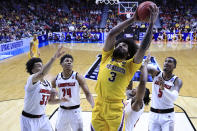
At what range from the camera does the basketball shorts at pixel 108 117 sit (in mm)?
1958

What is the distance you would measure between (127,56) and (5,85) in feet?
20.6

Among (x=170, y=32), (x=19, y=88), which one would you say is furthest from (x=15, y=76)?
(x=170, y=32)

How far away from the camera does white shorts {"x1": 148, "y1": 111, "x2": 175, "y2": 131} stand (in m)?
2.83

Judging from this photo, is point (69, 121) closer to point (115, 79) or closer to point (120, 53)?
point (115, 79)

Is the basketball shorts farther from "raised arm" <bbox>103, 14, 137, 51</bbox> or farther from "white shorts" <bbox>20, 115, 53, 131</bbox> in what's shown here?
"white shorts" <bbox>20, 115, 53, 131</bbox>

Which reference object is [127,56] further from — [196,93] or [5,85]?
[5,85]

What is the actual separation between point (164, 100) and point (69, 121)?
58.3 inches

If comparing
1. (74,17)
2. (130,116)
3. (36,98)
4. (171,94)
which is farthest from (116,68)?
(74,17)

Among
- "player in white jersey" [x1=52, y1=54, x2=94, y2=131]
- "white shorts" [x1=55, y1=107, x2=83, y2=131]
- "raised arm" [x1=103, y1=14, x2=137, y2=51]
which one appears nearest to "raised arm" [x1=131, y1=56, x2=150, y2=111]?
"raised arm" [x1=103, y1=14, x2=137, y2=51]

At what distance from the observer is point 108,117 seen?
1.96m

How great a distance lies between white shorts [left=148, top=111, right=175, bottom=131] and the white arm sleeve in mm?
247

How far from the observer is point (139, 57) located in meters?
1.85

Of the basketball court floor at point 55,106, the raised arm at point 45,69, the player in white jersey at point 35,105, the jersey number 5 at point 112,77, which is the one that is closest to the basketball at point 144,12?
the jersey number 5 at point 112,77

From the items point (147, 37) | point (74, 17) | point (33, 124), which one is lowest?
point (33, 124)
